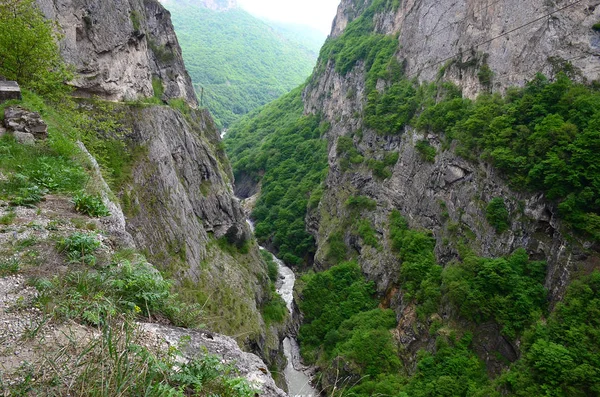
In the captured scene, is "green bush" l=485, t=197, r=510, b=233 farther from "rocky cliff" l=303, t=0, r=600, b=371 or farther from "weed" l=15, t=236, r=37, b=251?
"weed" l=15, t=236, r=37, b=251

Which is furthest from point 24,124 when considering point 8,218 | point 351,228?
point 351,228

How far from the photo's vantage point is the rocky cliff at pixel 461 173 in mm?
28797

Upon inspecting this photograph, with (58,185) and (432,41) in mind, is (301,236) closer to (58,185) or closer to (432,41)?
(432,41)

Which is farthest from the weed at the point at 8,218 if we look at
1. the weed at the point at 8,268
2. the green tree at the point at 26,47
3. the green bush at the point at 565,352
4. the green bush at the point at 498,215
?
the green bush at the point at 498,215

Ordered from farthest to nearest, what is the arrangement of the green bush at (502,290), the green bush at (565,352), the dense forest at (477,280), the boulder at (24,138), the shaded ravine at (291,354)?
the shaded ravine at (291,354) → the green bush at (502,290) → the dense forest at (477,280) → the green bush at (565,352) → the boulder at (24,138)

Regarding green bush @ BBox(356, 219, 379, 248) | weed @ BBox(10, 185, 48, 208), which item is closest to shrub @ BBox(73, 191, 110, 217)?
weed @ BBox(10, 185, 48, 208)

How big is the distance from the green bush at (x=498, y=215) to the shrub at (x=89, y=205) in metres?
31.4

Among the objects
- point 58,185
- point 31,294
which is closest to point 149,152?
point 58,185

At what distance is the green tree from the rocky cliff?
A: 3283 centimetres

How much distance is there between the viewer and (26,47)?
1378 centimetres

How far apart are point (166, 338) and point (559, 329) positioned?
27.4 m

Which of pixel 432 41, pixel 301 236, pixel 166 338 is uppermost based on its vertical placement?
pixel 432 41

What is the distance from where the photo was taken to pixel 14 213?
7512 millimetres

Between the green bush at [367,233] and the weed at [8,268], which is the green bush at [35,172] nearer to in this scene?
the weed at [8,268]
